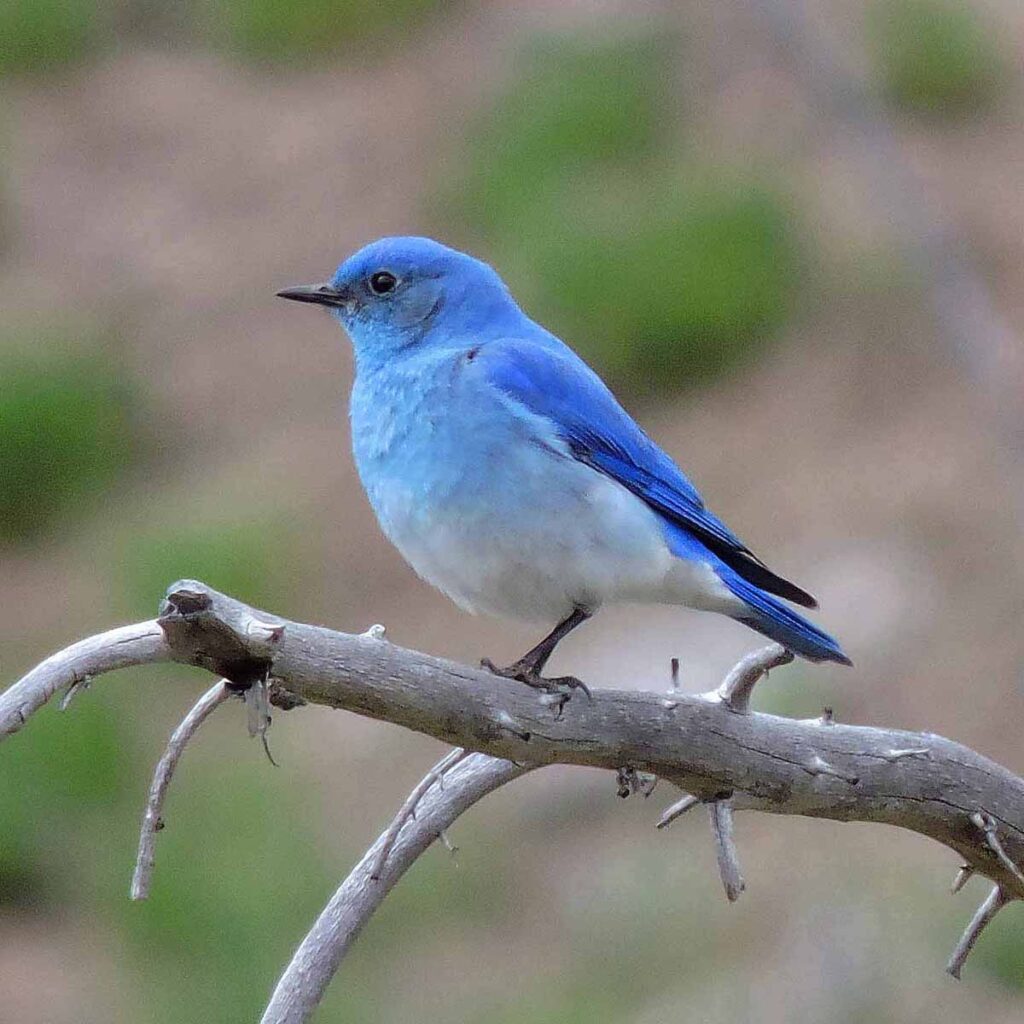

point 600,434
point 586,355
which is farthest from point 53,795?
point 600,434

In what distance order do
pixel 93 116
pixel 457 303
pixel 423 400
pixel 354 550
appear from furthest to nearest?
pixel 93 116 < pixel 354 550 < pixel 457 303 < pixel 423 400

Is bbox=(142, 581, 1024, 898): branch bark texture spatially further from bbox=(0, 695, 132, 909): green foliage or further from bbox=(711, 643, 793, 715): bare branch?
bbox=(0, 695, 132, 909): green foliage

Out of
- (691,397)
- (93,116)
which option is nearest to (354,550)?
(691,397)

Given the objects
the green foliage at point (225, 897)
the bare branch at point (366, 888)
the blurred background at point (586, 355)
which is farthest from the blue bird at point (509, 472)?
the green foliage at point (225, 897)

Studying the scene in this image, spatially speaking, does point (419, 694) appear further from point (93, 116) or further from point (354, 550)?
point (93, 116)

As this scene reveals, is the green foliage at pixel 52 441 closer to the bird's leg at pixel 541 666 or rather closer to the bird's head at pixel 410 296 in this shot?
the bird's head at pixel 410 296

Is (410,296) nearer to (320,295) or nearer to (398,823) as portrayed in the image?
(320,295)
